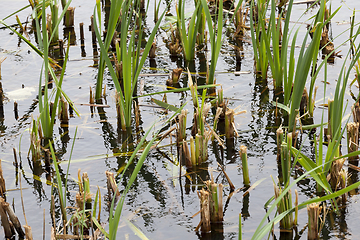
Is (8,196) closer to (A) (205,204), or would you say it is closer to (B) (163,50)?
(A) (205,204)

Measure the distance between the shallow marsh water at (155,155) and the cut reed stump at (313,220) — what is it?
102 mm

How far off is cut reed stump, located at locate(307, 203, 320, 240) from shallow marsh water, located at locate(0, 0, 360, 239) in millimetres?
102

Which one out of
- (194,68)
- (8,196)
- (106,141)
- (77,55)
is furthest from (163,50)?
(8,196)

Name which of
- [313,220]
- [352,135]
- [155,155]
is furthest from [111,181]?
[352,135]

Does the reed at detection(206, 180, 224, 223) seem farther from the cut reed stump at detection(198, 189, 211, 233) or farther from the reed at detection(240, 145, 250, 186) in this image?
the reed at detection(240, 145, 250, 186)

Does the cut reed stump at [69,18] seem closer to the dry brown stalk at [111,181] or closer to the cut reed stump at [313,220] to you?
the dry brown stalk at [111,181]

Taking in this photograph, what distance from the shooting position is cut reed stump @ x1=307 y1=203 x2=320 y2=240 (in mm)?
2443

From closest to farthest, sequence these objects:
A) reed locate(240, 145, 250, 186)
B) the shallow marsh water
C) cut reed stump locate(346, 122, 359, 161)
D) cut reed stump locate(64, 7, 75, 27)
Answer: the shallow marsh water
reed locate(240, 145, 250, 186)
cut reed stump locate(346, 122, 359, 161)
cut reed stump locate(64, 7, 75, 27)

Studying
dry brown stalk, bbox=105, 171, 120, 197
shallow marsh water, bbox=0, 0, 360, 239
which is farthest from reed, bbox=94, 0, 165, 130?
dry brown stalk, bbox=105, 171, 120, 197

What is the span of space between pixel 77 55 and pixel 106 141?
2.12m

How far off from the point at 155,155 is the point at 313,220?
1.55 metres

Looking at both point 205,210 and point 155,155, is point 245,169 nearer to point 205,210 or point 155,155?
point 205,210

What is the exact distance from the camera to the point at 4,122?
411cm

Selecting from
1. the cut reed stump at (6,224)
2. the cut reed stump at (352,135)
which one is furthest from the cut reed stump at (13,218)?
the cut reed stump at (352,135)
